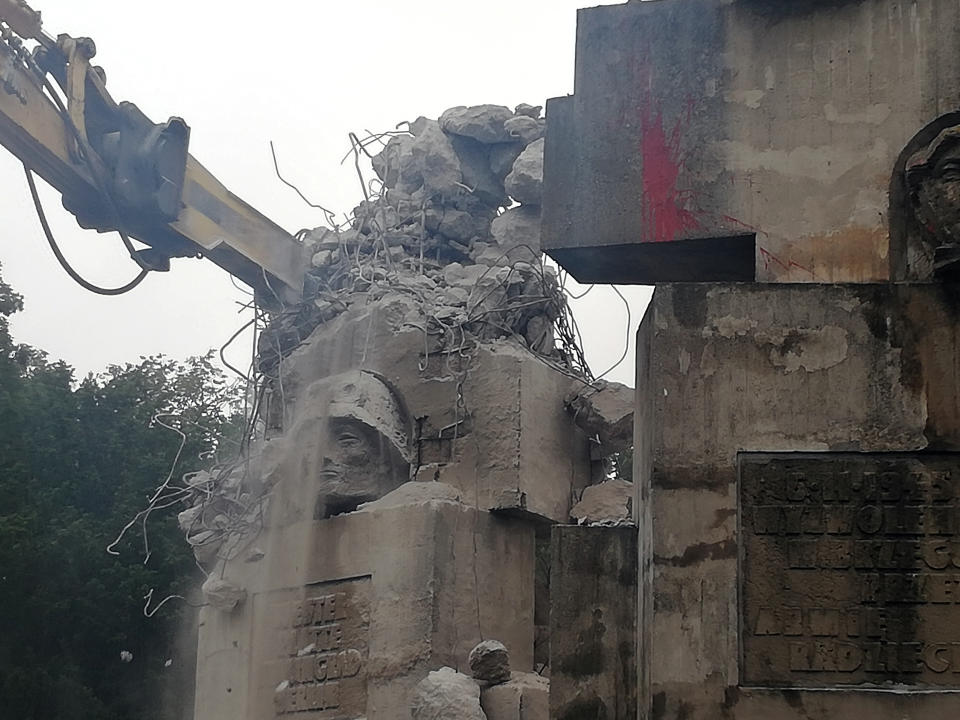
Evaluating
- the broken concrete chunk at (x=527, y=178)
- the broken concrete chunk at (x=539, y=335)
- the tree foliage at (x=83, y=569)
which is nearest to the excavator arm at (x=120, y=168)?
the broken concrete chunk at (x=527, y=178)

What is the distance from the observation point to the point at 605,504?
820 cm

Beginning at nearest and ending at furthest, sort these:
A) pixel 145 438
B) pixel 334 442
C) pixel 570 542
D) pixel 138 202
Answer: pixel 570 542, pixel 334 442, pixel 138 202, pixel 145 438

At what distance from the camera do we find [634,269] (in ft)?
17.7

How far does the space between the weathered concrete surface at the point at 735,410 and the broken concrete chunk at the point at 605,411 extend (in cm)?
345

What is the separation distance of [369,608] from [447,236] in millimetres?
2796

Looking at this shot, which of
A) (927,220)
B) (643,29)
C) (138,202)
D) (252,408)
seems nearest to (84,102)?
(138,202)

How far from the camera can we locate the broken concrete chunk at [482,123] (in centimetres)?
971

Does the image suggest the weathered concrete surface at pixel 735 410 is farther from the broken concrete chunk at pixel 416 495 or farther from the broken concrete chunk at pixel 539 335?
the broken concrete chunk at pixel 539 335

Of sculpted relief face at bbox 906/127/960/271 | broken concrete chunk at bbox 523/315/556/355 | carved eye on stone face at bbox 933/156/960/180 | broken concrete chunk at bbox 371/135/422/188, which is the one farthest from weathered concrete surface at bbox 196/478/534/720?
carved eye on stone face at bbox 933/156/960/180

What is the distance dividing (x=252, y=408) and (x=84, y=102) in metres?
2.11

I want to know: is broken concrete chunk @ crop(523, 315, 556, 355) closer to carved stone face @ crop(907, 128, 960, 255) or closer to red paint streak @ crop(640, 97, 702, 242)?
red paint streak @ crop(640, 97, 702, 242)

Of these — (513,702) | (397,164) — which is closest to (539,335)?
(397,164)

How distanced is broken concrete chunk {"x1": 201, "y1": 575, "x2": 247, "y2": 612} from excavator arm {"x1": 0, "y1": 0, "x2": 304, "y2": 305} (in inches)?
79.0

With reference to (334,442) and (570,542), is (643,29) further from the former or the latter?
(334,442)
